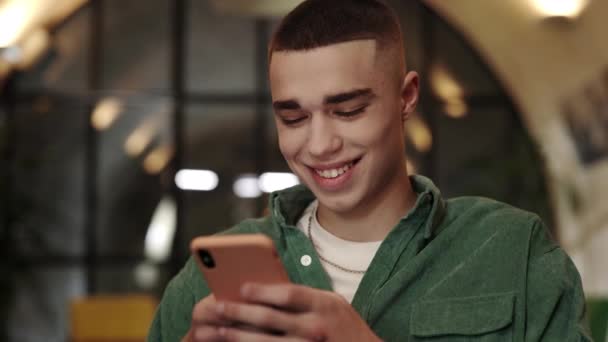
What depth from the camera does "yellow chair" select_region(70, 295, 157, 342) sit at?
7770 millimetres

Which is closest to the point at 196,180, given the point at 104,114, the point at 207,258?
the point at 104,114

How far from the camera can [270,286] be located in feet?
3.99

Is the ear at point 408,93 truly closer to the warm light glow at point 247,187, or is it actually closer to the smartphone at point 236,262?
the smartphone at point 236,262

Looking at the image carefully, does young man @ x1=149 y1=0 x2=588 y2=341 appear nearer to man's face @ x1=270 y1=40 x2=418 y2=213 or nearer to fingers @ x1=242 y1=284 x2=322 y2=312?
man's face @ x1=270 y1=40 x2=418 y2=213

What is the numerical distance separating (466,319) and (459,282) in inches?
2.1

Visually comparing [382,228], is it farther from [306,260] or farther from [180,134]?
[180,134]

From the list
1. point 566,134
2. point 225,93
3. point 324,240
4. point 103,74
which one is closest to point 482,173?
point 566,134

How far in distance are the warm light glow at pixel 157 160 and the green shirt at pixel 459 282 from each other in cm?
888

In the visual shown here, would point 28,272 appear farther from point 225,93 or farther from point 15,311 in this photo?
point 225,93

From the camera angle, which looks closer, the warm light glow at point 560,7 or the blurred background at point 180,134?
the warm light glow at point 560,7

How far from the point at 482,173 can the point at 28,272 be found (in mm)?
4491

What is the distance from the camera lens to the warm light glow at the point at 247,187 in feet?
34.1

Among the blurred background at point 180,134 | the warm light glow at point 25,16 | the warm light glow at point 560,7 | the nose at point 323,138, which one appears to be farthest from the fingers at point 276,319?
the blurred background at point 180,134

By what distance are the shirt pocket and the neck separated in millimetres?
162
